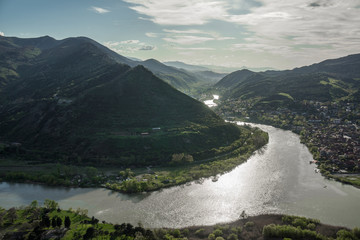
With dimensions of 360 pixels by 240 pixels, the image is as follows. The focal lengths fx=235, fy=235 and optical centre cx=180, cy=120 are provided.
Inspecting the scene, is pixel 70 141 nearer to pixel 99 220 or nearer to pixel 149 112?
pixel 149 112

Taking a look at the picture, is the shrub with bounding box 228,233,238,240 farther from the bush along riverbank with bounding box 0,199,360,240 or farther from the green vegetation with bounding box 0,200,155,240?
the green vegetation with bounding box 0,200,155,240

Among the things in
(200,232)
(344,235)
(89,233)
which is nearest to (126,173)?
(89,233)

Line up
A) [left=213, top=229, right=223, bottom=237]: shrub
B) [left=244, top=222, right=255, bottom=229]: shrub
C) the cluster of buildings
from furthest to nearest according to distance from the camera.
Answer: the cluster of buildings → [left=244, top=222, right=255, bottom=229]: shrub → [left=213, top=229, right=223, bottom=237]: shrub

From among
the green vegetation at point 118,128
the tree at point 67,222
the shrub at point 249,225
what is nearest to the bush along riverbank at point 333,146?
the green vegetation at point 118,128

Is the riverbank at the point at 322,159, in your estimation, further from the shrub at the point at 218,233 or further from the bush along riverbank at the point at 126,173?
the shrub at the point at 218,233

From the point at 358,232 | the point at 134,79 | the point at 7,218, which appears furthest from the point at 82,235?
the point at 134,79

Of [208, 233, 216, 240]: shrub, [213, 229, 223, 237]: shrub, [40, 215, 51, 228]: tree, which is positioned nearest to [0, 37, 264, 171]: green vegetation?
[40, 215, 51, 228]: tree
